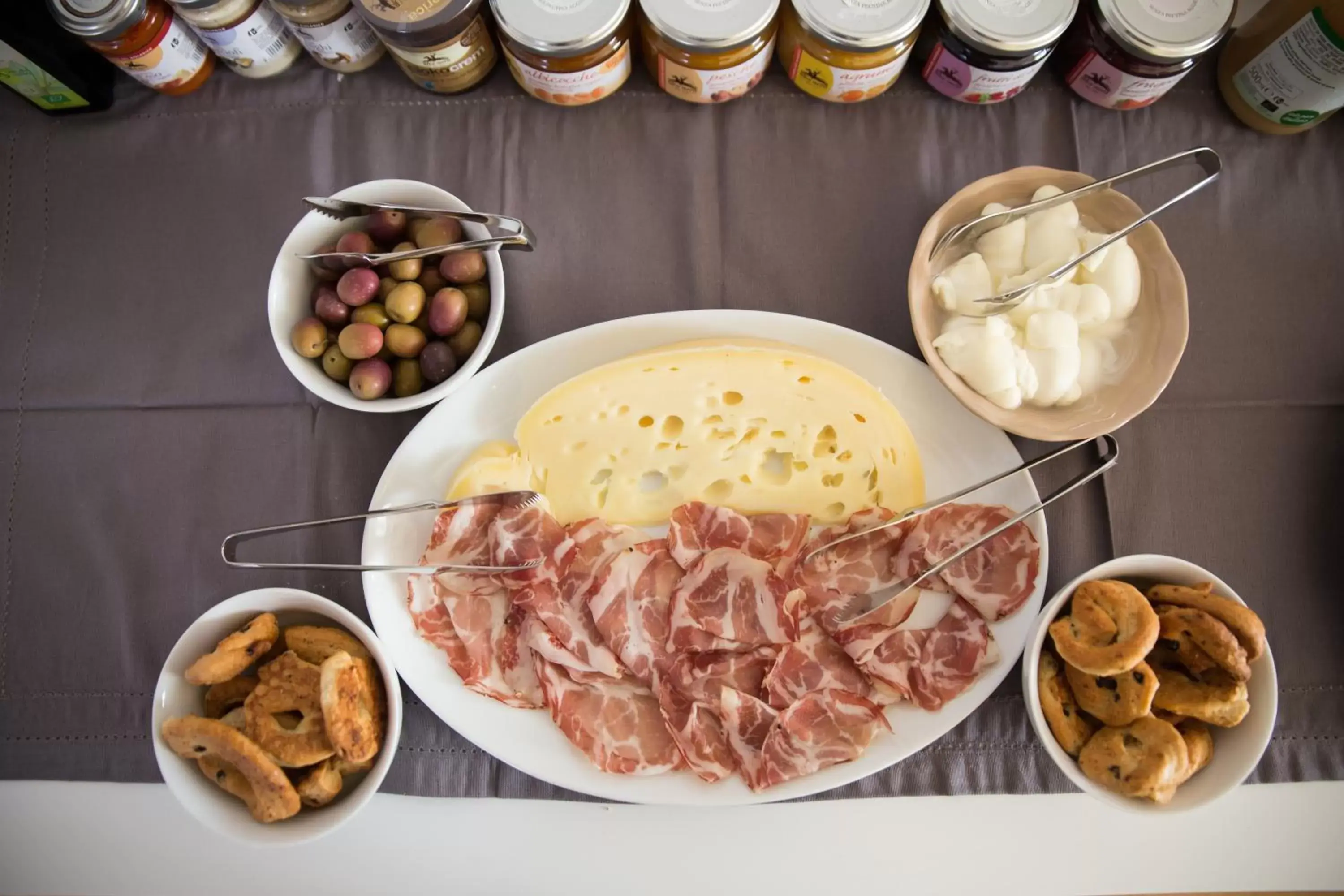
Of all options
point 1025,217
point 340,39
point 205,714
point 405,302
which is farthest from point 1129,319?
point 205,714

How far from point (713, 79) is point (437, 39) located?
279 mm

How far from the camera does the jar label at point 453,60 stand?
0.83 m

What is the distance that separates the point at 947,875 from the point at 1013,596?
0.29m

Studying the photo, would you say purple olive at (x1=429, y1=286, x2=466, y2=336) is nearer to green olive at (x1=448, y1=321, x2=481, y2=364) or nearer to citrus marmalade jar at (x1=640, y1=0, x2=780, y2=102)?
green olive at (x1=448, y1=321, x2=481, y2=364)

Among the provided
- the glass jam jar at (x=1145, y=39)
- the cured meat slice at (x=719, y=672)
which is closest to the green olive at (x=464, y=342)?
the cured meat slice at (x=719, y=672)

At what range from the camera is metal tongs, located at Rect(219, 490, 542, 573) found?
77 cm

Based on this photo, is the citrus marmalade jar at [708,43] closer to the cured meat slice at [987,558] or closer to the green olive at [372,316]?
the green olive at [372,316]

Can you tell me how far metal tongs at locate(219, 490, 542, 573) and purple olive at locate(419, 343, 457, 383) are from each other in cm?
12

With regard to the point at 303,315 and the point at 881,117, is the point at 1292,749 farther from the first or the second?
the point at 303,315

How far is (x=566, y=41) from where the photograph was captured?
792mm

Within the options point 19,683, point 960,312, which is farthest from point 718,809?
point 19,683

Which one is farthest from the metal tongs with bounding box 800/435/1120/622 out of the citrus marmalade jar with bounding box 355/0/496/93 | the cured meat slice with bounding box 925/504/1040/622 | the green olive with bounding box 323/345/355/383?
the citrus marmalade jar with bounding box 355/0/496/93

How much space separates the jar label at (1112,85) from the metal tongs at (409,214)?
2.02 ft

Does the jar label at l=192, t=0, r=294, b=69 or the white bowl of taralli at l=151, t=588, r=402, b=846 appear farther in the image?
the jar label at l=192, t=0, r=294, b=69
